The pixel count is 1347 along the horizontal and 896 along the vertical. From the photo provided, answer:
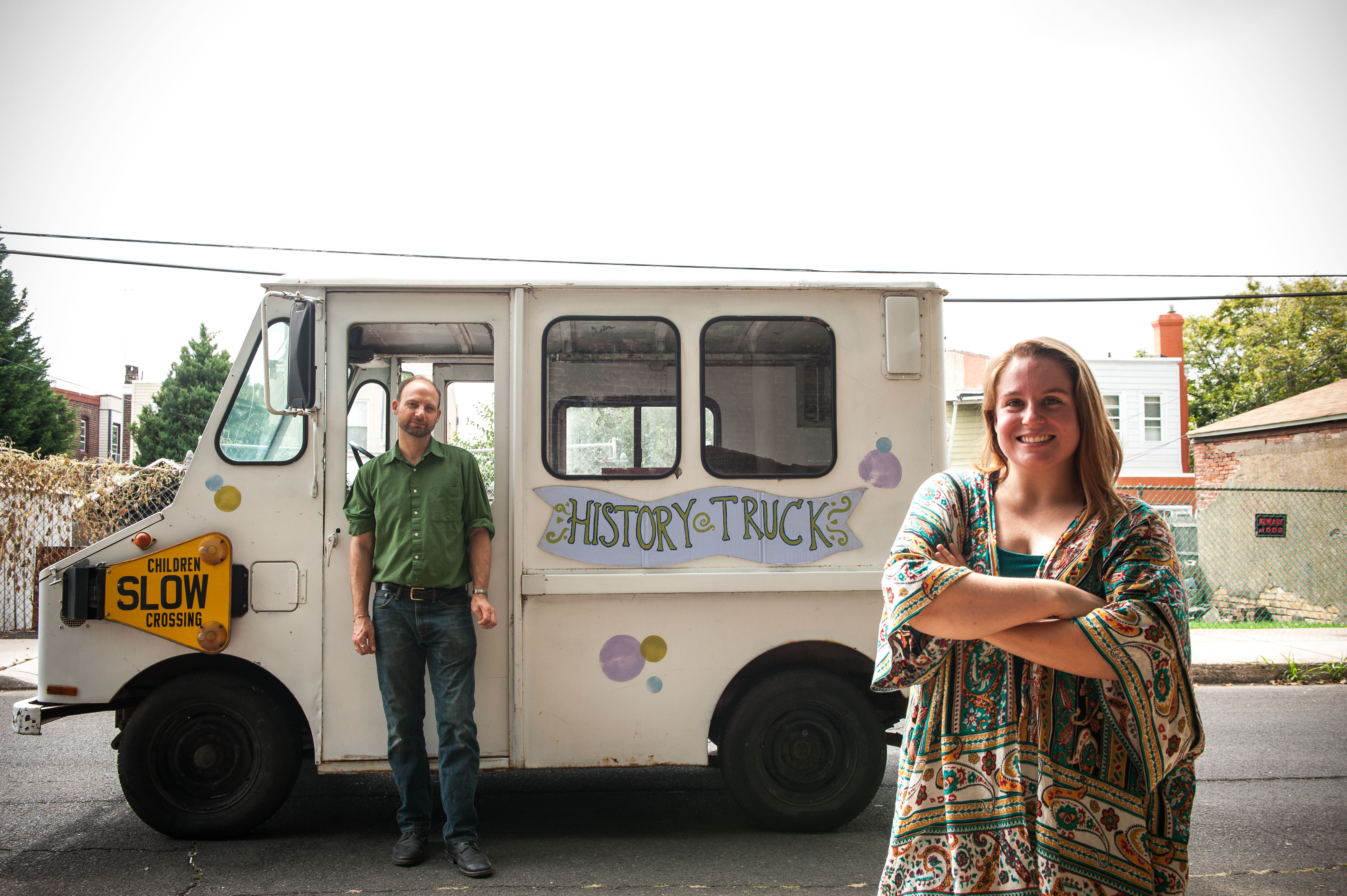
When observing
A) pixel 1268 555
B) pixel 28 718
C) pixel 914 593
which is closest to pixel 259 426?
pixel 28 718

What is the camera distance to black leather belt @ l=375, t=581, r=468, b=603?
388 centimetres

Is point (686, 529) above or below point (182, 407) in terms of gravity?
below

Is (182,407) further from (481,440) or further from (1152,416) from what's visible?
(1152,416)

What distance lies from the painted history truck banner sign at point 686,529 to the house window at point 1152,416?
97.8ft

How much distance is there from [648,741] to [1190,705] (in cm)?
276

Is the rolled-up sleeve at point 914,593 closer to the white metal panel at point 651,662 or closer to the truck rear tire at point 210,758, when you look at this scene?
the white metal panel at point 651,662

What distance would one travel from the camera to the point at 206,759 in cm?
405

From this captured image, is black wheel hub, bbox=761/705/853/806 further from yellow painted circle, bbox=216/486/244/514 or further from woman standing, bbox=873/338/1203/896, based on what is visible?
yellow painted circle, bbox=216/486/244/514

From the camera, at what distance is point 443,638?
12.7 feet

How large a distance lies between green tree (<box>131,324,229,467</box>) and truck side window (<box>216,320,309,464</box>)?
2769 centimetres

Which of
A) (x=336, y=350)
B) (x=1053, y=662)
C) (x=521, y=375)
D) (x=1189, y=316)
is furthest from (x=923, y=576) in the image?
(x=1189, y=316)

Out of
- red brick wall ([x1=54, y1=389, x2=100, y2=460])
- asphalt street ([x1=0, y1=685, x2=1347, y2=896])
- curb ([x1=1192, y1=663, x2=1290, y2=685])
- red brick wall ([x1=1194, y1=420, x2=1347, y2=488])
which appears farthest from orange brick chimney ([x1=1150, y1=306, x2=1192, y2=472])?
red brick wall ([x1=54, y1=389, x2=100, y2=460])

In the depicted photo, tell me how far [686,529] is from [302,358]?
192cm

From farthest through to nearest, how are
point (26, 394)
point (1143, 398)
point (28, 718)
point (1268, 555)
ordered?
point (1143, 398) → point (26, 394) → point (1268, 555) → point (28, 718)
